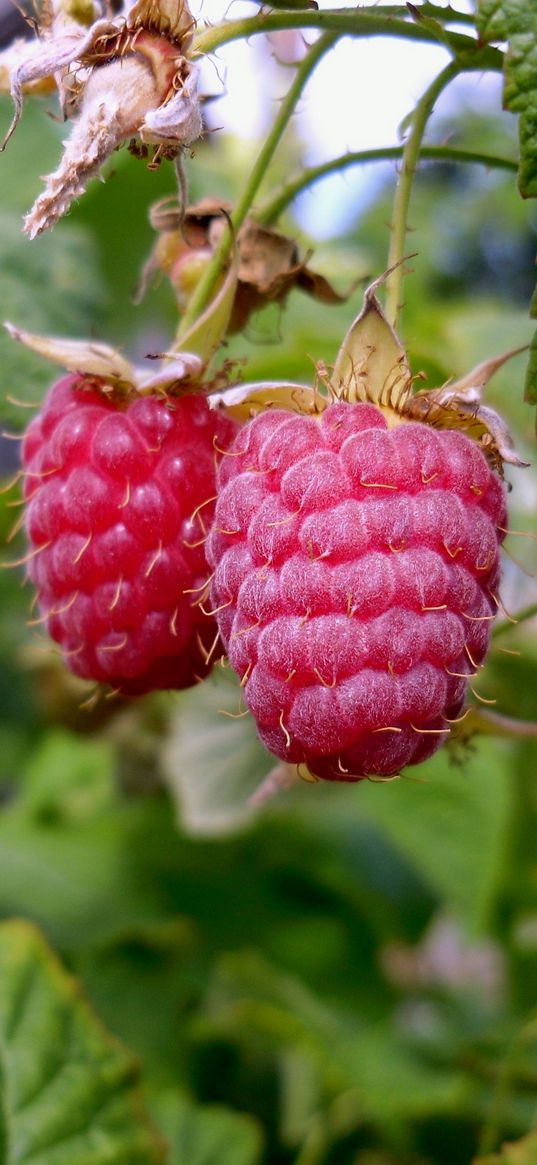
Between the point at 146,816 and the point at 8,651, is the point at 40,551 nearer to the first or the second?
the point at 146,816

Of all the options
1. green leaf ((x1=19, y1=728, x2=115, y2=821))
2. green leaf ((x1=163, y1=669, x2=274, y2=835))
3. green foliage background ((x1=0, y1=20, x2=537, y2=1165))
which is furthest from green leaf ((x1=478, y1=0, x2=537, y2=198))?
green leaf ((x1=19, y1=728, x2=115, y2=821))

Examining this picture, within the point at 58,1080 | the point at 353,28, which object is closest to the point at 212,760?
the point at 58,1080

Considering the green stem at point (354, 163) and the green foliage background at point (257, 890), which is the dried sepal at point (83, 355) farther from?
the green foliage background at point (257, 890)

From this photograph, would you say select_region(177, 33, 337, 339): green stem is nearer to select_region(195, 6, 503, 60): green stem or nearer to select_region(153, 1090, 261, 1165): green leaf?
select_region(195, 6, 503, 60): green stem

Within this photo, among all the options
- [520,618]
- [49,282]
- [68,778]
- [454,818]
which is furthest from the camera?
[68,778]

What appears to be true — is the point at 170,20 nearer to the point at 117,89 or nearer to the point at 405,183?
the point at 117,89

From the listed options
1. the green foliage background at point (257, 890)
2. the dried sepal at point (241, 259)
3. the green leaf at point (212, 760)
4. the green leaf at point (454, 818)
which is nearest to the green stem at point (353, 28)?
the dried sepal at point (241, 259)
